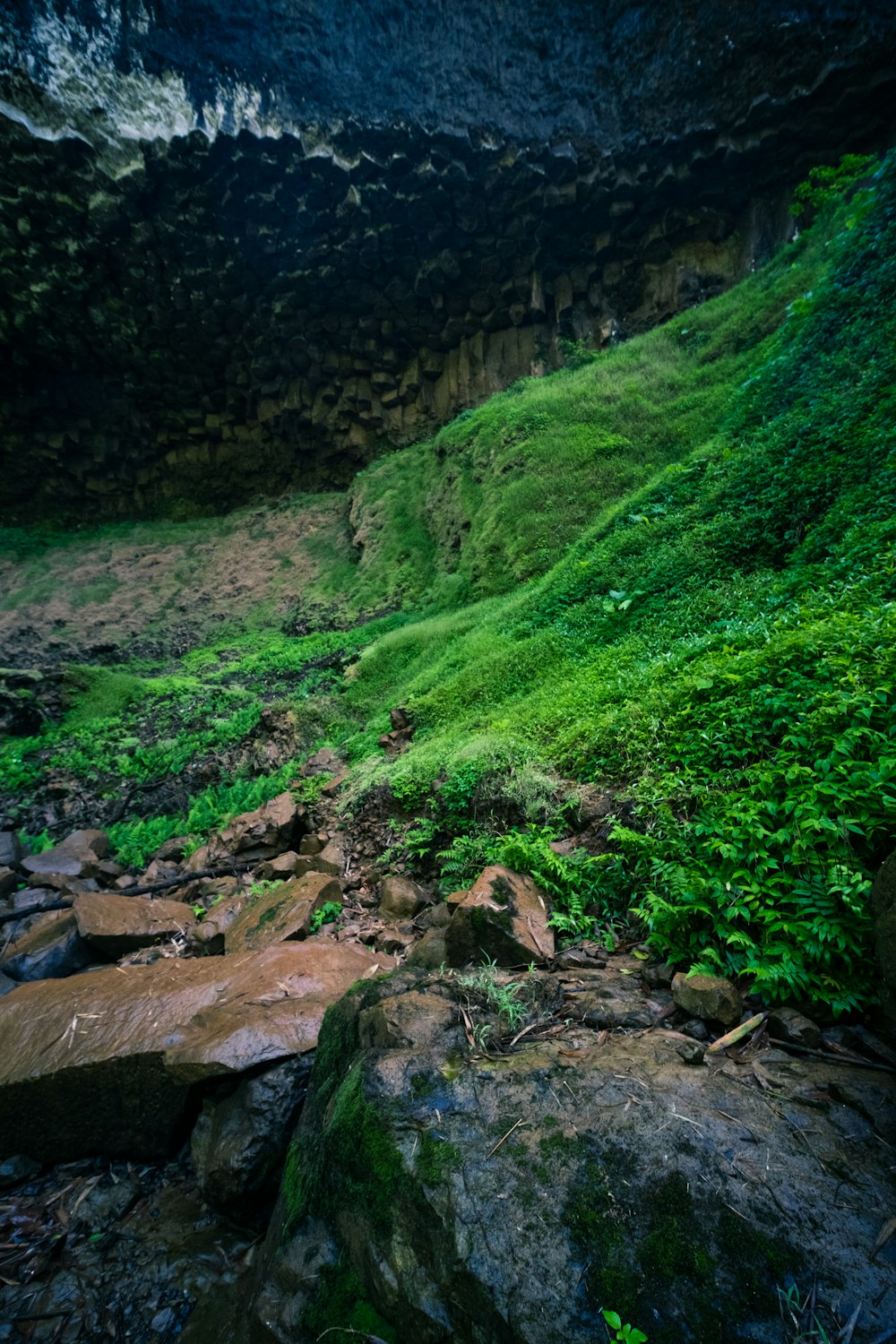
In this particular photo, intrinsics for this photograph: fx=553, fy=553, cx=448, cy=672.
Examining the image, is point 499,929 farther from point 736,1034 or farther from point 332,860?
point 332,860

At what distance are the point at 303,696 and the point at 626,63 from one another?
21.7 metres

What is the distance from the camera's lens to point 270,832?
6.14 m

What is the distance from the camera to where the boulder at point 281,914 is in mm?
3811

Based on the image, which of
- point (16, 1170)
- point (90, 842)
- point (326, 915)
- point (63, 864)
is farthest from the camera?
point (90, 842)

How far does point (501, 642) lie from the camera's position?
761 centimetres

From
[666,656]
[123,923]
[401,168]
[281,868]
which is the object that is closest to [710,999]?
[666,656]

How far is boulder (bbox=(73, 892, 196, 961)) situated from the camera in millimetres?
4477

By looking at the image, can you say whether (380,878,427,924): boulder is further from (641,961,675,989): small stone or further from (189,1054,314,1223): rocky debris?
(641,961,675,989): small stone

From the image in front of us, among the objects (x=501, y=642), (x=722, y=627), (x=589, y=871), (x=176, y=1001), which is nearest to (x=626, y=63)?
(x=501, y=642)

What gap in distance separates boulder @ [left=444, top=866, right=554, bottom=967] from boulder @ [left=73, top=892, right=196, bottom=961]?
304 centimetres

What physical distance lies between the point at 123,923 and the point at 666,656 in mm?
5121

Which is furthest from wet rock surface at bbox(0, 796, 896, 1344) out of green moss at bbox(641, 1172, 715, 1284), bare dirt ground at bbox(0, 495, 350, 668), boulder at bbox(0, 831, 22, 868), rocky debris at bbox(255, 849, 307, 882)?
bare dirt ground at bbox(0, 495, 350, 668)

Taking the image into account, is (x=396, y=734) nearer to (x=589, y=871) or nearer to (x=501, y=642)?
(x=501, y=642)

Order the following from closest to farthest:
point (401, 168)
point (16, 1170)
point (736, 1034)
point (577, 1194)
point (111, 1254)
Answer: point (577, 1194), point (736, 1034), point (111, 1254), point (16, 1170), point (401, 168)
